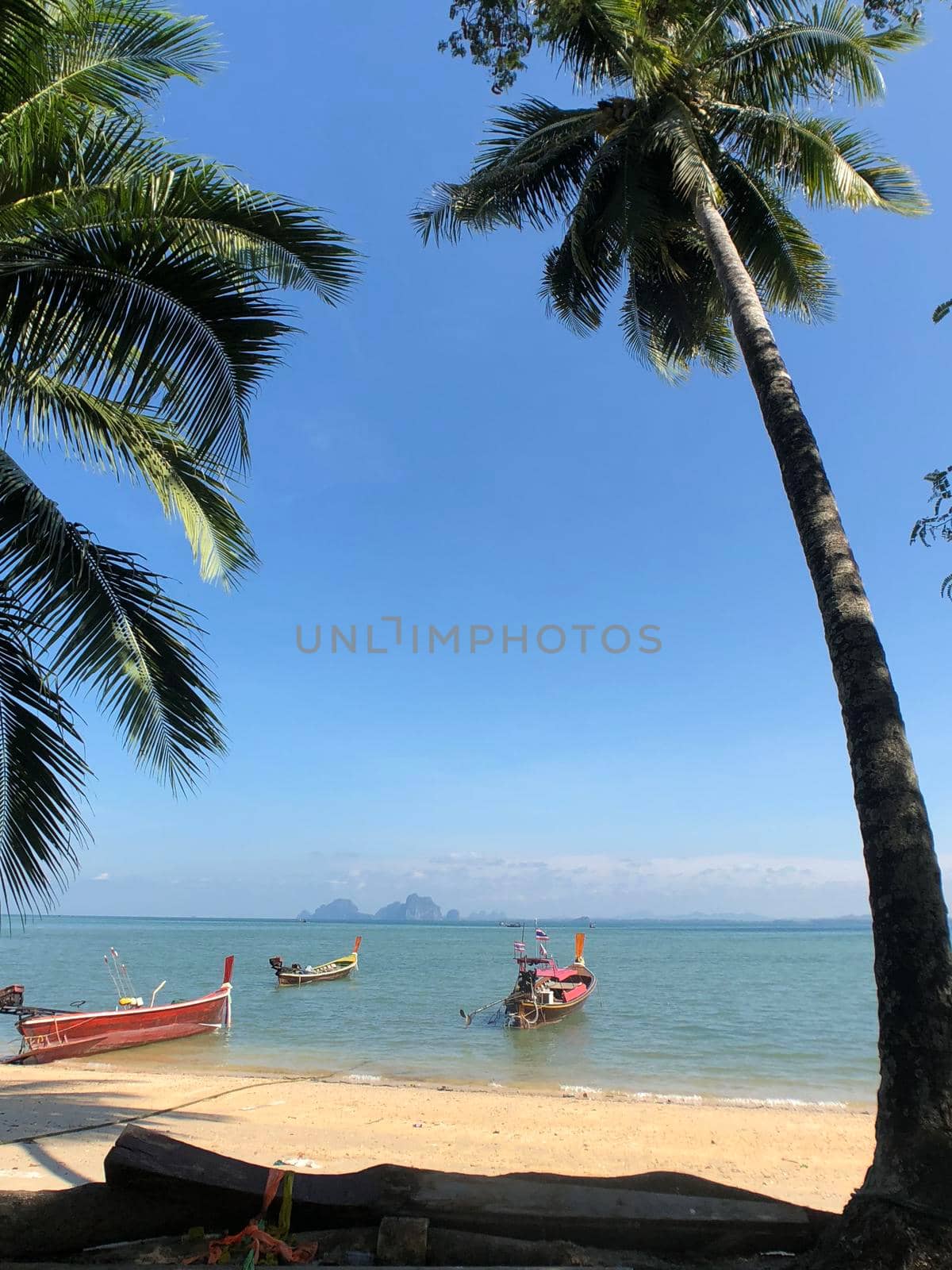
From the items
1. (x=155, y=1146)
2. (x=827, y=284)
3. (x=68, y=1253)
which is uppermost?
(x=827, y=284)

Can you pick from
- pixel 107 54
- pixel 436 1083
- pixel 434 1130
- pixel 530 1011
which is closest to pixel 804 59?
pixel 107 54

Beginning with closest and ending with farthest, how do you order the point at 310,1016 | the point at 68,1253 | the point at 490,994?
the point at 68,1253 → the point at 310,1016 → the point at 490,994

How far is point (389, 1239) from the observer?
3422mm

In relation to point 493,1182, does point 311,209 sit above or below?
above

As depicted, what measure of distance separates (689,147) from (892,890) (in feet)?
24.1

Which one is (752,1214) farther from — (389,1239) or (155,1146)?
(155,1146)

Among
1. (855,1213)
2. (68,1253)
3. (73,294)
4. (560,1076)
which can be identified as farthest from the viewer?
(560,1076)

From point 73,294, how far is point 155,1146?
14.8 feet

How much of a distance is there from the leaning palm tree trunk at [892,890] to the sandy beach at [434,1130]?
5.36 m

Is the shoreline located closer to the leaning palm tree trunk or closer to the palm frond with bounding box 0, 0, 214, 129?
the leaning palm tree trunk

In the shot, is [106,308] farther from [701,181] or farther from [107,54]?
[701,181]

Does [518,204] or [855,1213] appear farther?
[518,204]

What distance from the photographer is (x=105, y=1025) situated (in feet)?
62.0

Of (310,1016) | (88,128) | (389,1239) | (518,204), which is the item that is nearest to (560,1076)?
(310,1016)
